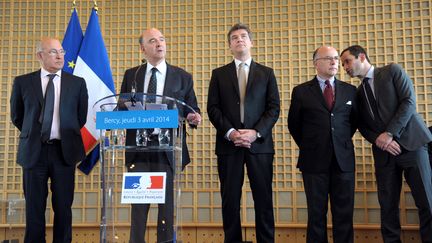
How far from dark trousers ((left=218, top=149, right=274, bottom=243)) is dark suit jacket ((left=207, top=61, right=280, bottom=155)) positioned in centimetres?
7

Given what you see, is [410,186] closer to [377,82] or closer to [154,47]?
[377,82]

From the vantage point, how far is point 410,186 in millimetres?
3346

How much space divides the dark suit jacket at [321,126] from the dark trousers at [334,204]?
7 centimetres

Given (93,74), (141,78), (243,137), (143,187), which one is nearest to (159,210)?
(143,187)

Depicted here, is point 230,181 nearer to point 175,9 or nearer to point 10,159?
point 175,9

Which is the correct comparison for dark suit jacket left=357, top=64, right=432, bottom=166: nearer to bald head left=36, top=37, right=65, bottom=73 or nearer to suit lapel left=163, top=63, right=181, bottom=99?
suit lapel left=163, top=63, right=181, bottom=99

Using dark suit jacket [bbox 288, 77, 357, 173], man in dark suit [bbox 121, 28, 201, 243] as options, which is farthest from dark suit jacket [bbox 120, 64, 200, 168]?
dark suit jacket [bbox 288, 77, 357, 173]

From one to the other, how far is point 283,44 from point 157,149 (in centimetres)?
277

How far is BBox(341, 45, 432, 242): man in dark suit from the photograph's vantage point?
328 cm

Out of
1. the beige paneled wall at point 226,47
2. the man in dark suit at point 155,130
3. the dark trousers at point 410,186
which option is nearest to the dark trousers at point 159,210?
the man in dark suit at point 155,130

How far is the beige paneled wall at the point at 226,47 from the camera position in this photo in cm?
445

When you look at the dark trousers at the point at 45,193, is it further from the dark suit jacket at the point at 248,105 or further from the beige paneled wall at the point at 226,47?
the beige paneled wall at the point at 226,47

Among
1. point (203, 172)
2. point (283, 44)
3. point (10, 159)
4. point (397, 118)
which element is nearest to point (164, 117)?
point (397, 118)

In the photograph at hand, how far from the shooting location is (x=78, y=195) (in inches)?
185
